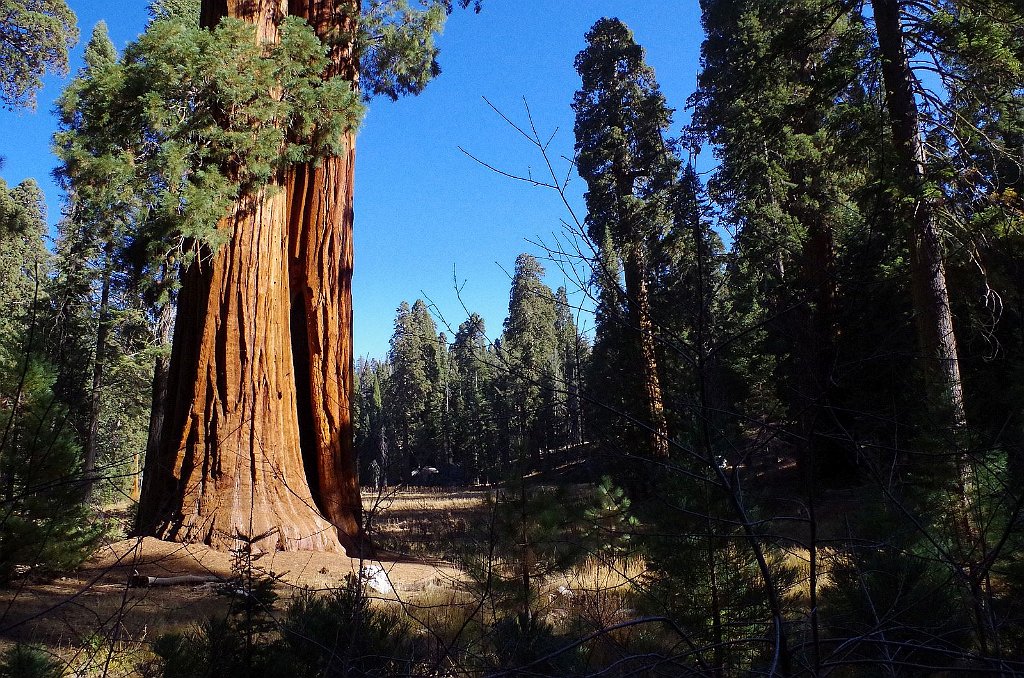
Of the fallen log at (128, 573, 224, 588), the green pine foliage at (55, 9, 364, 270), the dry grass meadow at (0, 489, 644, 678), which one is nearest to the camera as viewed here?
the dry grass meadow at (0, 489, 644, 678)

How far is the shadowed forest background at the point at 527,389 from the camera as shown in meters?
2.12

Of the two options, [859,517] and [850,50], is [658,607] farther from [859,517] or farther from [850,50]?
[850,50]

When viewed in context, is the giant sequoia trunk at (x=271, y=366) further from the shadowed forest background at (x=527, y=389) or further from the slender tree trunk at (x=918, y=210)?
the slender tree trunk at (x=918, y=210)

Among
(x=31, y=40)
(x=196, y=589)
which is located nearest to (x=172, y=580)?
(x=196, y=589)

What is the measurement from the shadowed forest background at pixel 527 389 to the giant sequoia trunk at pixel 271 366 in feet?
0.13

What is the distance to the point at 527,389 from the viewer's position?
2018 mm

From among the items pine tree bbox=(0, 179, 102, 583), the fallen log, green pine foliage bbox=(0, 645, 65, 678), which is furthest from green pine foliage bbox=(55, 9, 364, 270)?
green pine foliage bbox=(0, 645, 65, 678)

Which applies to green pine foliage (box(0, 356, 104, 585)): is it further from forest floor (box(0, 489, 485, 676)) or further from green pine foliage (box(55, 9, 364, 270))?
green pine foliage (box(55, 9, 364, 270))

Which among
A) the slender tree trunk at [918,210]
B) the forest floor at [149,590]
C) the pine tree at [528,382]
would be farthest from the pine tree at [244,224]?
the slender tree trunk at [918,210]

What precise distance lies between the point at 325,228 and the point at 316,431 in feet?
8.30

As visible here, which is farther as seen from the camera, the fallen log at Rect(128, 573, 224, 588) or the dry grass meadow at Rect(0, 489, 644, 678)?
the fallen log at Rect(128, 573, 224, 588)

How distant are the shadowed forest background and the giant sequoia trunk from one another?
39 mm

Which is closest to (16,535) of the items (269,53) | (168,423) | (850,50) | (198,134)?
(168,423)

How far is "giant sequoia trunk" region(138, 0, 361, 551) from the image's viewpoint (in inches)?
257
